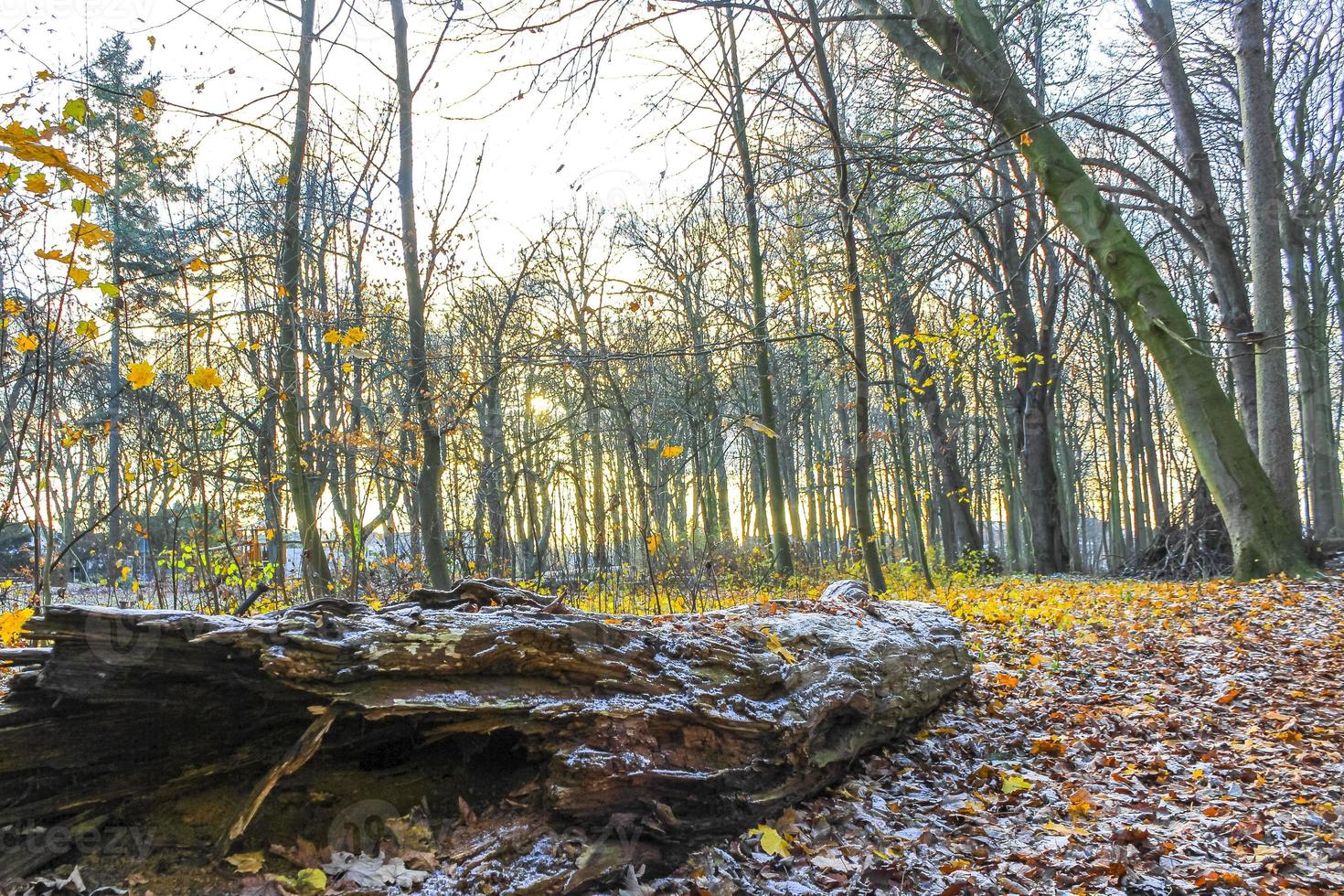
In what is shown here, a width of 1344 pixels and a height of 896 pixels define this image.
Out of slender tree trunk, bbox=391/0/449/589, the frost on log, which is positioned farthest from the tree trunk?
the frost on log

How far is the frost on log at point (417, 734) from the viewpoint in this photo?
6.80 feet

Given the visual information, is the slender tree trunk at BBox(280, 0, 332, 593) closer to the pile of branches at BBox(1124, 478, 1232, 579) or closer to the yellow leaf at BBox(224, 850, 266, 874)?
the yellow leaf at BBox(224, 850, 266, 874)

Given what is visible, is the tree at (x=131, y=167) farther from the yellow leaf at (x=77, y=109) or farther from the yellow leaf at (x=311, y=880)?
the yellow leaf at (x=311, y=880)

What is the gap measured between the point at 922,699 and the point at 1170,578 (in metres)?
9.01

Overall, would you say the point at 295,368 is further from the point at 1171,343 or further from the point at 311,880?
the point at 1171,343

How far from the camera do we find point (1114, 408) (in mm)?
20656

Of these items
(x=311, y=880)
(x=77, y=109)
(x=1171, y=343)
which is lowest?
(x=311, y=880)

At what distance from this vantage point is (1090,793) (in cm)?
295

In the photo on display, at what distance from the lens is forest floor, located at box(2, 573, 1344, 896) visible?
2.29m

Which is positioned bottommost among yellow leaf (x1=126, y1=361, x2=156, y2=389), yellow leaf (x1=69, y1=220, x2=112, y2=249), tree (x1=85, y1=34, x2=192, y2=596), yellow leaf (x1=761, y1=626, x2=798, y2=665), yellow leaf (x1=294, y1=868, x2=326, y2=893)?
yellow leaf (x1=294, y1=868, x2=326, y2=893)

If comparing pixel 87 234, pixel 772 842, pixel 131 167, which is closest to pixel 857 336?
pixel 772 842

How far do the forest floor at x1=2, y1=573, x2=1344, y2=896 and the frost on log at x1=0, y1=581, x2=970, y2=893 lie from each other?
166 mm

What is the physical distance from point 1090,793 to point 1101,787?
10cm

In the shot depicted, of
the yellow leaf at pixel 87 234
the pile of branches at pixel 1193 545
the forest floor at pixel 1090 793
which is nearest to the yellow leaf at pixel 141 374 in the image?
the yellow leaf at pixel 87 234
